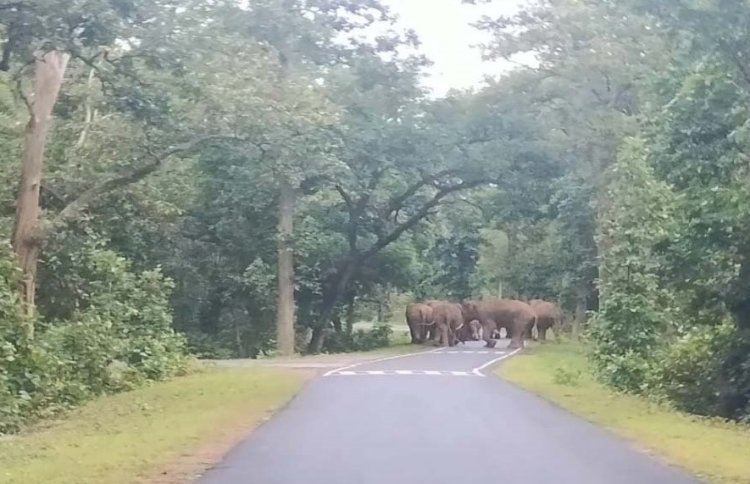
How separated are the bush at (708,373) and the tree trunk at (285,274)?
55.0 feet

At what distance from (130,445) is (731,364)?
13.7m

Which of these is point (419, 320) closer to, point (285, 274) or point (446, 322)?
Result: point (446, 322)

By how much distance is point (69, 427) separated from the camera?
653 inches

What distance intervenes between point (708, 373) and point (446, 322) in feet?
89.0

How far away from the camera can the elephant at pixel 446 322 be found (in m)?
50.6

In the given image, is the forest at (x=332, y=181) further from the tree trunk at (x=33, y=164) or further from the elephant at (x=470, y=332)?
the elephant at (x=470, y=332)

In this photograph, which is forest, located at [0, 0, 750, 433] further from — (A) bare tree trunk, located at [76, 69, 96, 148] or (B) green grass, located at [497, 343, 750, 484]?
(B) green grass, located at [497, 343, 750, 484]

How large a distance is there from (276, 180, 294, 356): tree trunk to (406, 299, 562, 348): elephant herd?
395 inches

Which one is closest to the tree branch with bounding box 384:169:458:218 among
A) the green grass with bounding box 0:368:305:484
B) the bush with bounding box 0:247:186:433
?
the bush with bounding box 0:247:186:433

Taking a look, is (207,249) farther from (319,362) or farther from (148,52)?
(148,52)

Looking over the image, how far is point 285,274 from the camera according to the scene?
134ft

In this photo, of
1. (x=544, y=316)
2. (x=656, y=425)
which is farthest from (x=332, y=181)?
(x=656, y=425)

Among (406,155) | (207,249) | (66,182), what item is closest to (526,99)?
(406,155)

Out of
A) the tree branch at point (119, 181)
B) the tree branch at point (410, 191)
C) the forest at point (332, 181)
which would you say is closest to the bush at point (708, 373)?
the forest at point (332, 181)
